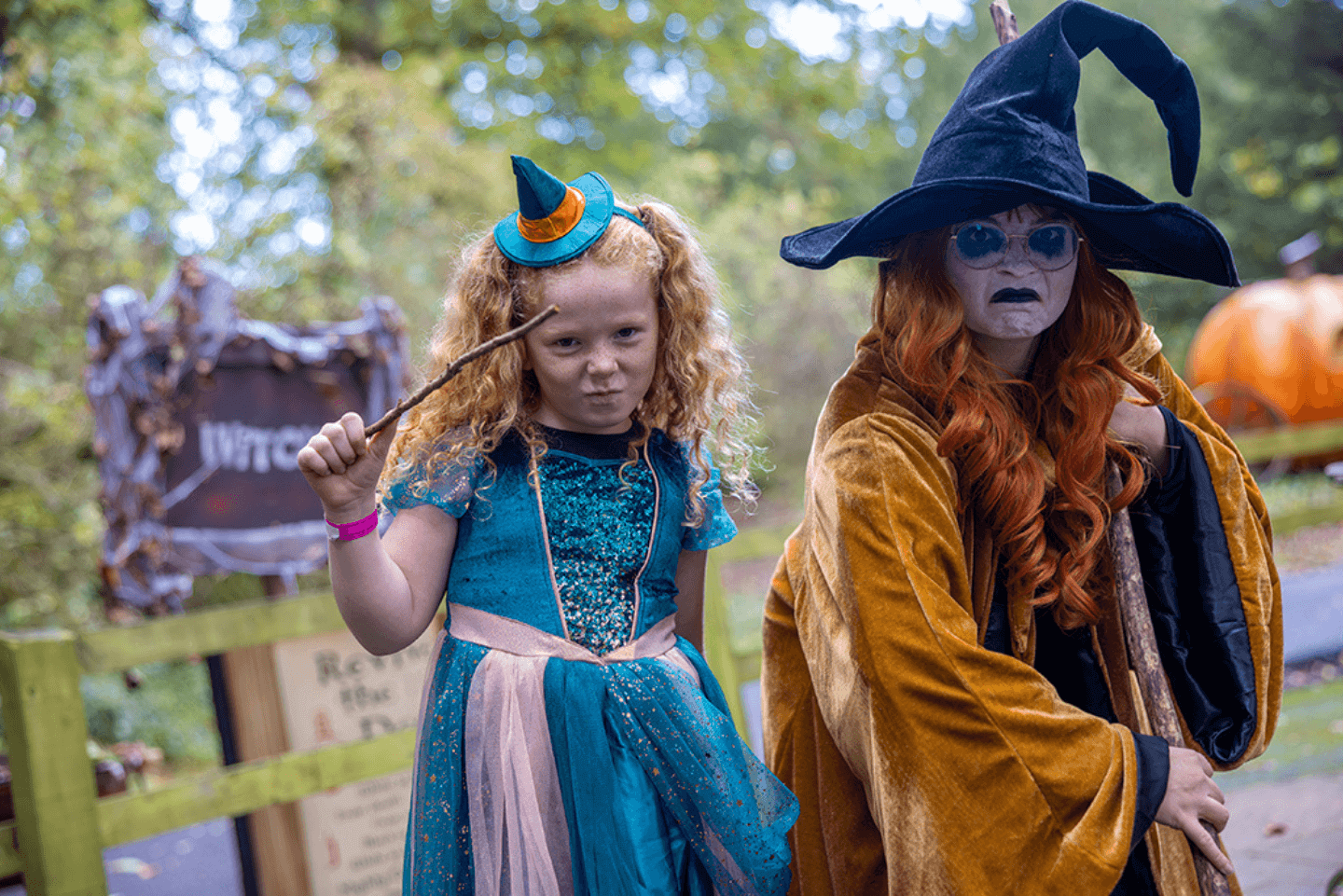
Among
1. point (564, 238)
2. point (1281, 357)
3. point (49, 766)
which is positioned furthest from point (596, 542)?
point (1281, 357)

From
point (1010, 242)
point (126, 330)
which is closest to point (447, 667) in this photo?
point (1010, 242)

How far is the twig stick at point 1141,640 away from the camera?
6.30 feet

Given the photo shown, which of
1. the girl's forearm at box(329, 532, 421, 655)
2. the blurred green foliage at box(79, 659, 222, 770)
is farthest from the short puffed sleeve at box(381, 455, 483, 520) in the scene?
the blurred green foliage at box(79, 659, 222, 770)

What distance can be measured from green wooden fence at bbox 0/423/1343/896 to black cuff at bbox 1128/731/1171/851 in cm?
203

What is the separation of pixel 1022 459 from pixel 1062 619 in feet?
0.98

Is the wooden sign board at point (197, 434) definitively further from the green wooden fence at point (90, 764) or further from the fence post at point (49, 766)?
the fence post at point (49, 766)

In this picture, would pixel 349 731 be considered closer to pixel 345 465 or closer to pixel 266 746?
pixel 266 746

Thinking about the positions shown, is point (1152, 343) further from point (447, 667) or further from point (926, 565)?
point (447, 667)

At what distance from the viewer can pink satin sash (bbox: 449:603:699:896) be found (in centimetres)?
178

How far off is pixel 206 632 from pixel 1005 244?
8.06 feet

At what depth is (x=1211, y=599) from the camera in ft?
6.54

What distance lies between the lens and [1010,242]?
6.10 feet

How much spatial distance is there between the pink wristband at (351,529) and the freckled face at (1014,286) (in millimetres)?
1024

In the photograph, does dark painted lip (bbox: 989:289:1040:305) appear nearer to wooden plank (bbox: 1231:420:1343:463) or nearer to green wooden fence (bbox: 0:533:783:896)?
green wooden fence (bbox: 0:533:783:896)
